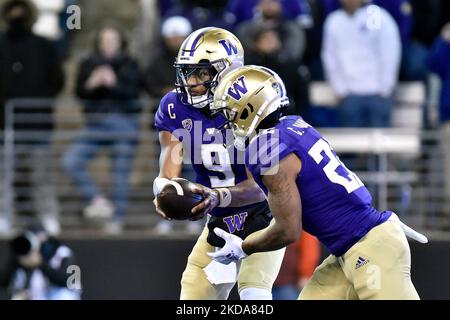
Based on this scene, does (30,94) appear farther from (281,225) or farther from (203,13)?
(281,225)

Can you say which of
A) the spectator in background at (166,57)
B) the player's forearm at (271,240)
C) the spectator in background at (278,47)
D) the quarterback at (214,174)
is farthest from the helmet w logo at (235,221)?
the spectator in background at (166,57)

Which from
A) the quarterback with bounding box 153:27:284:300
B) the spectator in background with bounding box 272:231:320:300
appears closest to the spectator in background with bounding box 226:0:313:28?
the spectator in background with bounding box 272:231:320:300

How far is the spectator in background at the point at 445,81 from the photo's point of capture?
10.9 metres

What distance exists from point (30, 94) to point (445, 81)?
363 centimetres

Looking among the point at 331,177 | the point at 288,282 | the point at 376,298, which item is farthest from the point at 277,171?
the point at 288,282

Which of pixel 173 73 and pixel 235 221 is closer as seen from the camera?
pixel 235 221

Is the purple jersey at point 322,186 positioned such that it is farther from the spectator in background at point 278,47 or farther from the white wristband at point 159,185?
the spectator in background at point 278,47

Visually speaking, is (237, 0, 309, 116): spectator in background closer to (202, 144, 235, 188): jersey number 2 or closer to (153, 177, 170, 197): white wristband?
(202, 144, 235, 188): jersey number 2

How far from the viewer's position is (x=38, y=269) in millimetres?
9766

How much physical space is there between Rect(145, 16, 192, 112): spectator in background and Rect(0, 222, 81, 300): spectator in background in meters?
1.75

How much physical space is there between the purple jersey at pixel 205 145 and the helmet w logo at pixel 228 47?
387 millimetres

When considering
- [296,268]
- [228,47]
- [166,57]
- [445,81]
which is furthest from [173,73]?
[228,47]

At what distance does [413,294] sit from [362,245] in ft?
1.22

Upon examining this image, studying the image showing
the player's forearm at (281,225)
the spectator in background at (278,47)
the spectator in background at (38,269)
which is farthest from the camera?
the spectator in background at (278,47)
